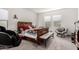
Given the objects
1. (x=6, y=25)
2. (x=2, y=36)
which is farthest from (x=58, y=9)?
(x=2, y=36)

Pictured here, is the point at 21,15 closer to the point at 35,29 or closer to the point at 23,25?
the point at 23,25

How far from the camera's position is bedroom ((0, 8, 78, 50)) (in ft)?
5.44

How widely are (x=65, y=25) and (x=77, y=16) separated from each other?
9.0 inches

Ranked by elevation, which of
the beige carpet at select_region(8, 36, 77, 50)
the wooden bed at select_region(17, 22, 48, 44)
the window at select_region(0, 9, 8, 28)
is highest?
the window at select_region(0, 9, 8, 28)

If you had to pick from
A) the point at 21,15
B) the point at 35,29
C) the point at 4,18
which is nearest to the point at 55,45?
the point at 35,29

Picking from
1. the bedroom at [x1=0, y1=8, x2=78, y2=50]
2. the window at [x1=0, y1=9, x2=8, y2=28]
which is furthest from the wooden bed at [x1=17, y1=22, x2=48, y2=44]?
the window at [x1=0, y1=9, x2=8, y2=28]

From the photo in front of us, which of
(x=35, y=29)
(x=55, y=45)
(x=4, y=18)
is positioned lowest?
(x=55, y=45)

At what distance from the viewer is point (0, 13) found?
167 centimetres

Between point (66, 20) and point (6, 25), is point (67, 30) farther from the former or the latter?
point (6, 25)

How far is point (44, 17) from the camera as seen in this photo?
1.70 meters

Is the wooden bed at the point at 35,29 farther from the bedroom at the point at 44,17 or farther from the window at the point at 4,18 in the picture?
the window at the point at 4,18

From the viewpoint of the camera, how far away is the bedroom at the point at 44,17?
1.66 m

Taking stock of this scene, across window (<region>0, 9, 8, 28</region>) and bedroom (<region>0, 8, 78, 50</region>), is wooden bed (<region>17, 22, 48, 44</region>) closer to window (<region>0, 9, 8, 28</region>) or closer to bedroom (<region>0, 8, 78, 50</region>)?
bedroom (<region>0, 8, 78, 50</region>)

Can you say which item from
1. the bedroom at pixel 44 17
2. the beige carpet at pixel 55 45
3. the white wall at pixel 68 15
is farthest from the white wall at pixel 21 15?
the beige carpet at pixel 55 45
